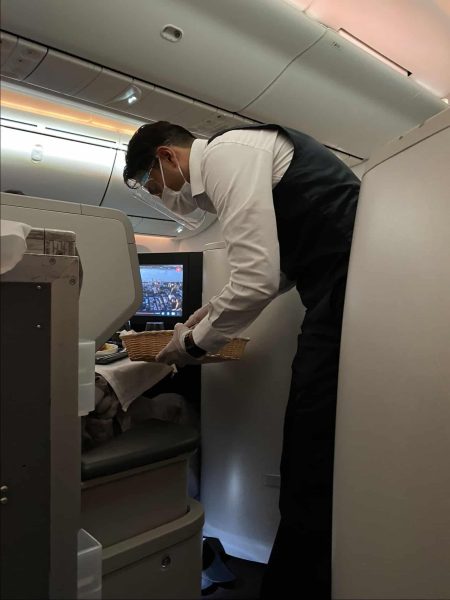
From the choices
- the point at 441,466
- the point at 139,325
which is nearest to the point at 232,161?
the point at 441,466

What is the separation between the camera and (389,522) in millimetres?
712

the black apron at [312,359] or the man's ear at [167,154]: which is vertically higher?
the man's ear at [167,154]

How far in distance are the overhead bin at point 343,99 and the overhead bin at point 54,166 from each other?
28.8 inches

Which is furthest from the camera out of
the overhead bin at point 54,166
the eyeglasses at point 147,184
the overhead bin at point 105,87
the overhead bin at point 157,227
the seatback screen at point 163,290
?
the overhead bin at point 157,227

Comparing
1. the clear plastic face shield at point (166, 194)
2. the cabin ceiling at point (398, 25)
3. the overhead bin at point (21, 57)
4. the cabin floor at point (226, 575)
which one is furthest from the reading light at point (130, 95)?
the cabin floor at point (226, 575)

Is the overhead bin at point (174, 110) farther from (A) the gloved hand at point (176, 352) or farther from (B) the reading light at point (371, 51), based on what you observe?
(A) the gloved hand at point (176, 352)

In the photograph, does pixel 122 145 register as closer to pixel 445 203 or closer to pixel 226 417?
pixel 226 417

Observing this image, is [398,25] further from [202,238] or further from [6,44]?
[202,238]

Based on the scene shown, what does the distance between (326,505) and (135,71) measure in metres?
1.55

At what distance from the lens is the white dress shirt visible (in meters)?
1.09

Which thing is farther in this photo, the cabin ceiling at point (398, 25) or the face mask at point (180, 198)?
the cabin ceiling at point (398, 25)

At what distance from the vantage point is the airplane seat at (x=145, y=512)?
1.02 m

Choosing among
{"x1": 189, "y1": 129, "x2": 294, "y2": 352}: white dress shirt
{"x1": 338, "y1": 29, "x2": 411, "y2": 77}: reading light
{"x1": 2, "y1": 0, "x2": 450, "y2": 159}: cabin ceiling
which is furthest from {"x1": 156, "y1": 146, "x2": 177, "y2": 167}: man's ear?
{"x1": 338, "y1": 29, "x2": 411, "y2": 77}: reading light

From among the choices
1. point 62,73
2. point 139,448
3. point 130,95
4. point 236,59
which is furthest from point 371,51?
point 139,448
